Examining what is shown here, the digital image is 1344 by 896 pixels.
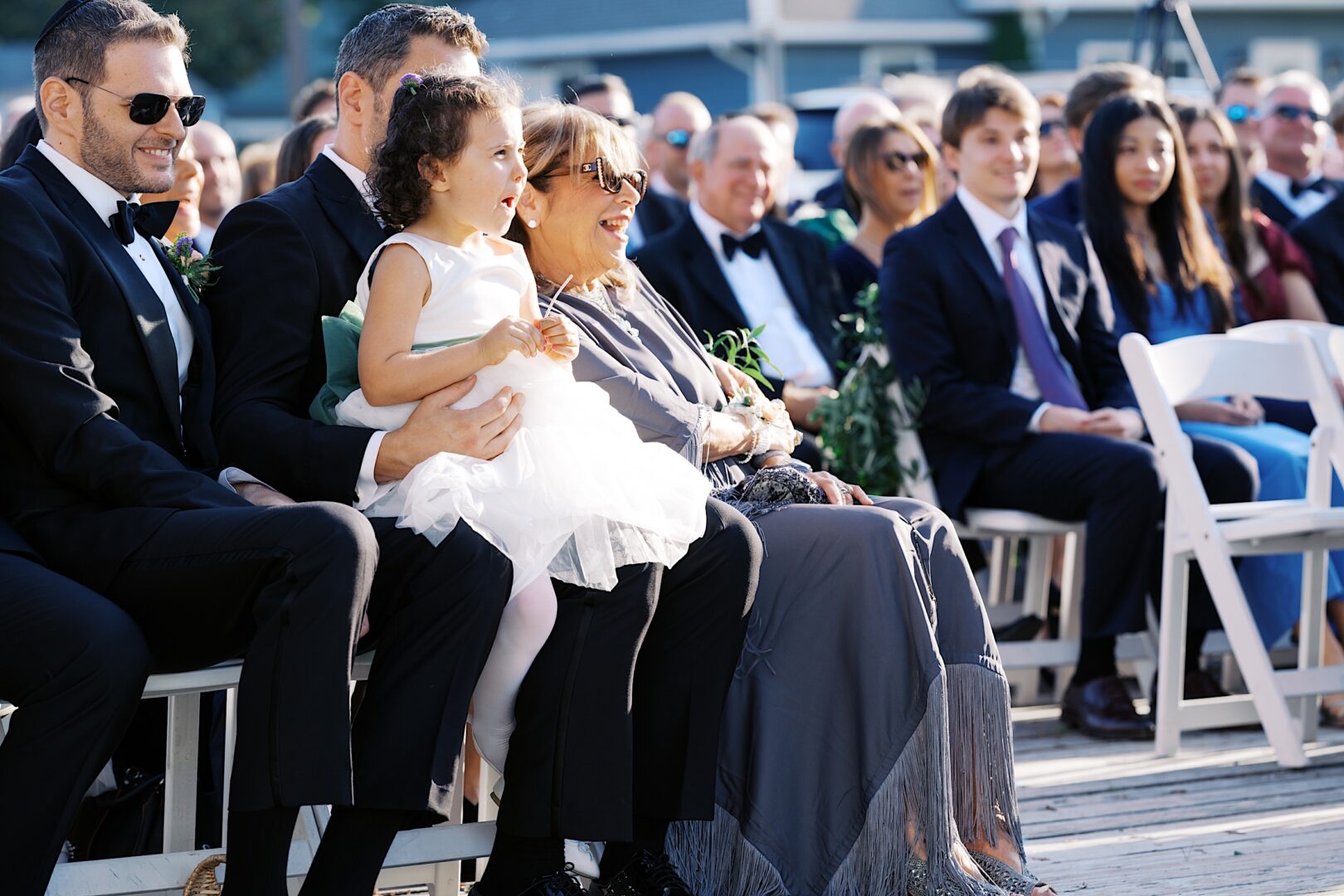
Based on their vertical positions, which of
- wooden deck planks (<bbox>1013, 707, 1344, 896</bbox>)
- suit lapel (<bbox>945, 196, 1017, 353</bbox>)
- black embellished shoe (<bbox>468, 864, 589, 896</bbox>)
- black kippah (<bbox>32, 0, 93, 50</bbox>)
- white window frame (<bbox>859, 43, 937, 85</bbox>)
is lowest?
wooden deck planks (<bbox>1013, 707, 1344, 896</bbox>)

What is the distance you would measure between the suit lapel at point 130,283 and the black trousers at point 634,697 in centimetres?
87

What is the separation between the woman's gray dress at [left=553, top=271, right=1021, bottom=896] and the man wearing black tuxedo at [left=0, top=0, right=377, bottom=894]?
900 millimetres

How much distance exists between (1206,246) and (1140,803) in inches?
102

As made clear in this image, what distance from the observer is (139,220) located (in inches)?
135

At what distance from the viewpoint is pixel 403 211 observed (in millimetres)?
3449

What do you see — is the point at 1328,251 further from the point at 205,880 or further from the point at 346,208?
the point at 205,880

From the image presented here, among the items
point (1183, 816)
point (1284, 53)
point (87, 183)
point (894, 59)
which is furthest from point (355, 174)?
point (1284, 53)

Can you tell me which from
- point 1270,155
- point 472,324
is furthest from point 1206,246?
point 472,324

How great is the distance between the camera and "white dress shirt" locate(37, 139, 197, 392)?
10.9 ft

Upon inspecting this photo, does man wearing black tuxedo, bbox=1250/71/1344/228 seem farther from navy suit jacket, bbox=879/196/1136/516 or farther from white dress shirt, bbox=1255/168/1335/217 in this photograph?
navy suit jacket, bbox=879/196/1136/516

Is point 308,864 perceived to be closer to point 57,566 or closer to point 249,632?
point 249,632

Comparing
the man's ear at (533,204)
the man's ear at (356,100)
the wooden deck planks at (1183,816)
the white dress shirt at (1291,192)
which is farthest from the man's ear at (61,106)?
the white dress shirt at (1291,192)

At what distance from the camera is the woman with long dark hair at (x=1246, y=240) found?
6.50 metres

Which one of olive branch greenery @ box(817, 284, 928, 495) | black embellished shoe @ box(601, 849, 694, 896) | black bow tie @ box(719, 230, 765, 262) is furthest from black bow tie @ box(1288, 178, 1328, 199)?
black embellished shoe @ box(601, 849, 694, 896)
